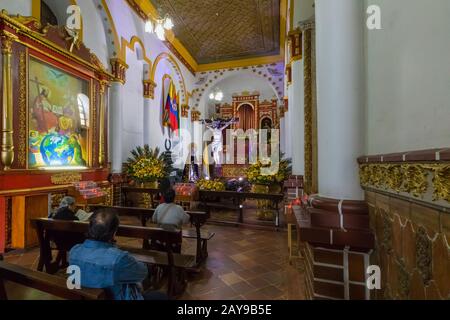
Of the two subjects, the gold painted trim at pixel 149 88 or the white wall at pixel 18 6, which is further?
the gold painted trim at pixel 149 88

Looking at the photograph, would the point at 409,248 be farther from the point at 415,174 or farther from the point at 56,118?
the point at 56,118

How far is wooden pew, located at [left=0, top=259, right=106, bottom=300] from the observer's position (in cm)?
129

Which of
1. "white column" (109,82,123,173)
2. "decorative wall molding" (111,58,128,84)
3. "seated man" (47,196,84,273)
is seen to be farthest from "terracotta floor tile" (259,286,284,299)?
"decorative wall molding" (111,58,128,84)

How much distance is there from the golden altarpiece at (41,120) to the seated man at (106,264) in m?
3.39

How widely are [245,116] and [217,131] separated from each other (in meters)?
1.94

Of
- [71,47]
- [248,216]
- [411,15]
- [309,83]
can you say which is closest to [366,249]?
[411,15]

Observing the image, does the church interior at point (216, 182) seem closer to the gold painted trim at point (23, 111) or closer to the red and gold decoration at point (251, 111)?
the gold painted trim at point (23, 111)

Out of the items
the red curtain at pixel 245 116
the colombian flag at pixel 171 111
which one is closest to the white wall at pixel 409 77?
the colombian flag at pixel 171 111

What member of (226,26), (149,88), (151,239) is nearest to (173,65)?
(149,88)

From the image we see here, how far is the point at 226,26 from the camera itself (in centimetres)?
883

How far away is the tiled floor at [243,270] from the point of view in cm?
261

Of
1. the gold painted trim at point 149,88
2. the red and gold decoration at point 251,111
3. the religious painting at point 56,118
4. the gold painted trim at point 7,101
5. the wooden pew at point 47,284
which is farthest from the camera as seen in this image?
the red and gold decoration at point 251,111

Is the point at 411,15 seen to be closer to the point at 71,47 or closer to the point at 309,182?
the point at 309,182

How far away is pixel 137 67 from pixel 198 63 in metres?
5.26
